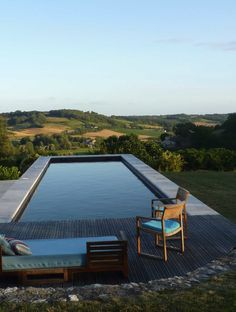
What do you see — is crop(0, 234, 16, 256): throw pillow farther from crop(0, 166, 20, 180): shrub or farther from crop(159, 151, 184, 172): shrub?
crop(159, 151, 184, 172): shrub

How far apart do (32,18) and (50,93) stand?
776 inches

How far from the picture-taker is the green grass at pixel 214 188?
33.2ft

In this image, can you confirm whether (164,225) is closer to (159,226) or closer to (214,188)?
(159,226)

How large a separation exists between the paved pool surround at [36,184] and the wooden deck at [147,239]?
0.62 meters

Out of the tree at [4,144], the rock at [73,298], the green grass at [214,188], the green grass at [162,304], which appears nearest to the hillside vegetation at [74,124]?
the tree at [4,144]

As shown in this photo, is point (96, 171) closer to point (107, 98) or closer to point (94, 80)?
point (94, 80)

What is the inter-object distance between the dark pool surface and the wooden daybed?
3.62 metres

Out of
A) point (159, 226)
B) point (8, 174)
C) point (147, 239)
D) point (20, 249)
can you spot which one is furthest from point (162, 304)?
point (8, 174)

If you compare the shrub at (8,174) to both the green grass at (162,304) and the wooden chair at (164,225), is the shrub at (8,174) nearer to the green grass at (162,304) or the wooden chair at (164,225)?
the wooden chair at (164,225)

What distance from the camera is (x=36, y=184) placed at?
1277cm

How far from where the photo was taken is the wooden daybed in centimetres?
505

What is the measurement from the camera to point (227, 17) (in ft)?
59.3

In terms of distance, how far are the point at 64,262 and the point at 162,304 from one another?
4.64ft

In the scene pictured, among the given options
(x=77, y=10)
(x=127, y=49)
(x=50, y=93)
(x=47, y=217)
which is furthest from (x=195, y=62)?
(x=47, y=217)
